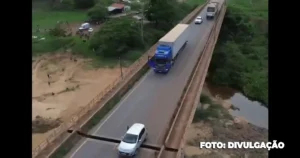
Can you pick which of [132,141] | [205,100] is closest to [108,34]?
[205,100]

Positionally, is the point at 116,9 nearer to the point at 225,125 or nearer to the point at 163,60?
the point at 163,60

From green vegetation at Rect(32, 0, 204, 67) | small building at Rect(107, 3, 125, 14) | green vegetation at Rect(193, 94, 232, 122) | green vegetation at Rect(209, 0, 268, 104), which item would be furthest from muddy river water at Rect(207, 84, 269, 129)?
small building at Rect(107, 3, 125, 14)

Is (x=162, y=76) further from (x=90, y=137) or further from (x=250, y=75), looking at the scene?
(x=250, y=75)

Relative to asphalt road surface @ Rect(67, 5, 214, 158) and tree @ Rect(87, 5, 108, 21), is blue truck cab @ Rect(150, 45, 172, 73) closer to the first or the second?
asphalt road surface @ Rect(67, 5, 214, 158)

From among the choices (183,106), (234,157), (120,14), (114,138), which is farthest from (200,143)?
(120,14)

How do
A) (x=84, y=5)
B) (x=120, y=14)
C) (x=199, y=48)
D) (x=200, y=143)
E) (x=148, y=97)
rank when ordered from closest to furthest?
(x=148, y=97)
(x=200, y=143)
(x=199, y=48)
(x=120, y=14)
(x=84, y=5)
